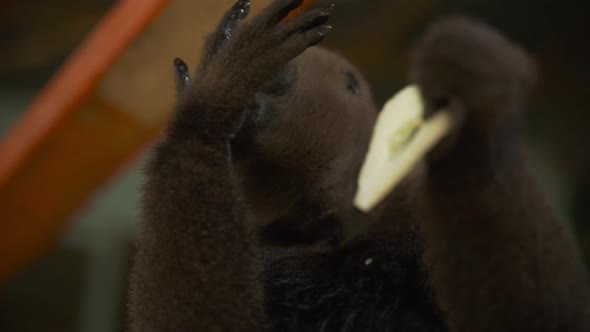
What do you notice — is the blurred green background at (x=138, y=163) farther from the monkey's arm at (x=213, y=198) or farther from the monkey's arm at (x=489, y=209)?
the monkey's arm at (x=489, y=209)

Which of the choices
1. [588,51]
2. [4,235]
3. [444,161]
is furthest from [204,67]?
[4,235]

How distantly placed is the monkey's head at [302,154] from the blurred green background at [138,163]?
12 cm

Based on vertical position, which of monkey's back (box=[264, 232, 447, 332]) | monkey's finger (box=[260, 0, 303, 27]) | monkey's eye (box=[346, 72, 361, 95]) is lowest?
monkey's back (box=[264, 232, 447, 332])

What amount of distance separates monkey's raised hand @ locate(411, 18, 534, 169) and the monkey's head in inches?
16.8

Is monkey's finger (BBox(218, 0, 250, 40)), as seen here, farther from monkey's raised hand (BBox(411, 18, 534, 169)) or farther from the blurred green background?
monkey's raised hand (BBox(411, 18, 534, 169))

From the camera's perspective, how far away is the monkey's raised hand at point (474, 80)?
0.69 m

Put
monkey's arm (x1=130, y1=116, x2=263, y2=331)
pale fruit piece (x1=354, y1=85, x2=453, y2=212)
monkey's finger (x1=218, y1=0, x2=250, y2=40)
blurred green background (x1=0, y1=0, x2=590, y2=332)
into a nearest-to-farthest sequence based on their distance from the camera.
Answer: pale fruit piece (x1=354, y1=85, x2=453, y2=212), monkey's arm (x1=130, y1=116, x2=263, y2=331), monkey's finger (x1=218, y1=0, x2=250, y2=40), blurred green background (x1=0, y1=0, x2=590, y2=332)

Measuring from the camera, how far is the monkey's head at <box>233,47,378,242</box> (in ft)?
3.83

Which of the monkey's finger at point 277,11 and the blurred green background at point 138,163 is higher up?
the monkey's finger at point 277,11

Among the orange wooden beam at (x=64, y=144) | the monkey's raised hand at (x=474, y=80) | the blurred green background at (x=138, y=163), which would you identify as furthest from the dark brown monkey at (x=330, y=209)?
the orange wooden beam at (x=64, y=144)

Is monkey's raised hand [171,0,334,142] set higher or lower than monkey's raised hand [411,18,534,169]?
lower

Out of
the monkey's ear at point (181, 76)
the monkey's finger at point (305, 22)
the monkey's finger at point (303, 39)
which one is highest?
the monkey's finger at point (305, 22)

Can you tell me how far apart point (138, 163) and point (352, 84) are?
129 centimetres

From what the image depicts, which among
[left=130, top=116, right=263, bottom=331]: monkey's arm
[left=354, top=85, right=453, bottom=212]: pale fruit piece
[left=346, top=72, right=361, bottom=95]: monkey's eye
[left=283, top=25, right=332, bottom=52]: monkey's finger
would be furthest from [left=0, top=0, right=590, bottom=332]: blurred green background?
[left=354, top=85, right=453, bottom=212]: pale fruit piece
